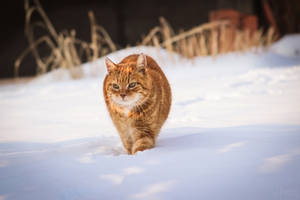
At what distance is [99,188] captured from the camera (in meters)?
1.05

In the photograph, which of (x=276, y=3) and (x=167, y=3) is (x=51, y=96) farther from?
(x=276, y=3)

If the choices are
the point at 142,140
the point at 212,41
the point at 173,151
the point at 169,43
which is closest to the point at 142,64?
the point at 142,140

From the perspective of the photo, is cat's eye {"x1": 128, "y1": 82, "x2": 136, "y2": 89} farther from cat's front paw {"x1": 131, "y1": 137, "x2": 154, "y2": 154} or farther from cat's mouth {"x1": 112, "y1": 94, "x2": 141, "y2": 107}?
cat's front paw {"x1": 131, "y1": 137, "x2": 154, "y2": 154}

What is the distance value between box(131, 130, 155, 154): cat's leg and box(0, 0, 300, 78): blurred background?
4627 mm

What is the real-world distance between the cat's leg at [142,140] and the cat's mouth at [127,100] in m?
0.18

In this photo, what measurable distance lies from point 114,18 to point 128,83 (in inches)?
204

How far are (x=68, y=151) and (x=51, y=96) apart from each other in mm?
2236

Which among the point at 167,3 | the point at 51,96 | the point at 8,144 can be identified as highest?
the point at 167,3

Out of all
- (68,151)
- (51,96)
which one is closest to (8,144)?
(68,151)

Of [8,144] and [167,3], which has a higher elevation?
[167,3]

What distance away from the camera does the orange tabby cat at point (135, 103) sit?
5.18 feet

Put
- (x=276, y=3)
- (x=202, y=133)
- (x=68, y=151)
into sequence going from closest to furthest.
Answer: (x=68, y=151), (x=202, y=133), (x=276, y=3)

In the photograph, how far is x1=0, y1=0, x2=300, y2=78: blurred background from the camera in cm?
605

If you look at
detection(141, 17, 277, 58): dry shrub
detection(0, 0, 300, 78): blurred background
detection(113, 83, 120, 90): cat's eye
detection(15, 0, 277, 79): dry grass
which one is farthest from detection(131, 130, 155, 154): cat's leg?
detection(0, 0, 300, 78): blurred background
